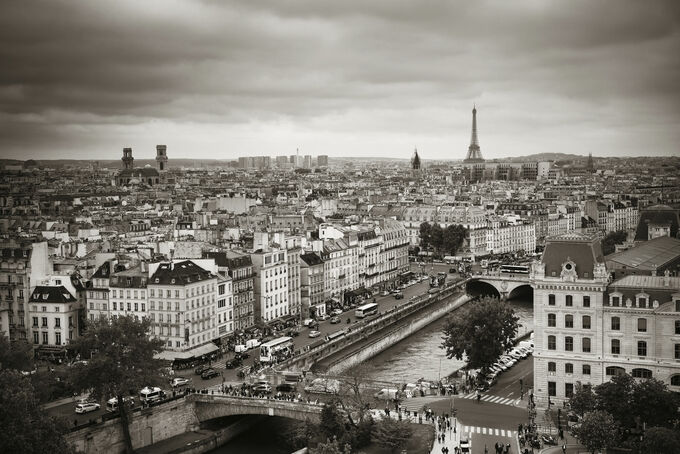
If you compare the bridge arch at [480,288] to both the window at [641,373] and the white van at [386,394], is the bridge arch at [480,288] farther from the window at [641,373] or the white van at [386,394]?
the window at [641,373]

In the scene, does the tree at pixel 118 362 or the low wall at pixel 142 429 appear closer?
the low wall at pixel 142 429

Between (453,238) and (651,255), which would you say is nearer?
(651,255)

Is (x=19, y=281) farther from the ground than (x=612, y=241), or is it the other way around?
(x=19, y=281)

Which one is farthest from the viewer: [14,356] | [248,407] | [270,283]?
[270,283]

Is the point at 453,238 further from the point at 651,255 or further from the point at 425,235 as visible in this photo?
the point at 651,255

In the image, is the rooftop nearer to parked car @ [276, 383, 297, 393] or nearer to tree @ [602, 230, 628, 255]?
parked car @ [276, 383, 297, 393]

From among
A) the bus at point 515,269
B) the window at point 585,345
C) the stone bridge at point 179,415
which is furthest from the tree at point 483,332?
the bus at point 515,269

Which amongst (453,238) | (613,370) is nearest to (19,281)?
(613,370)
